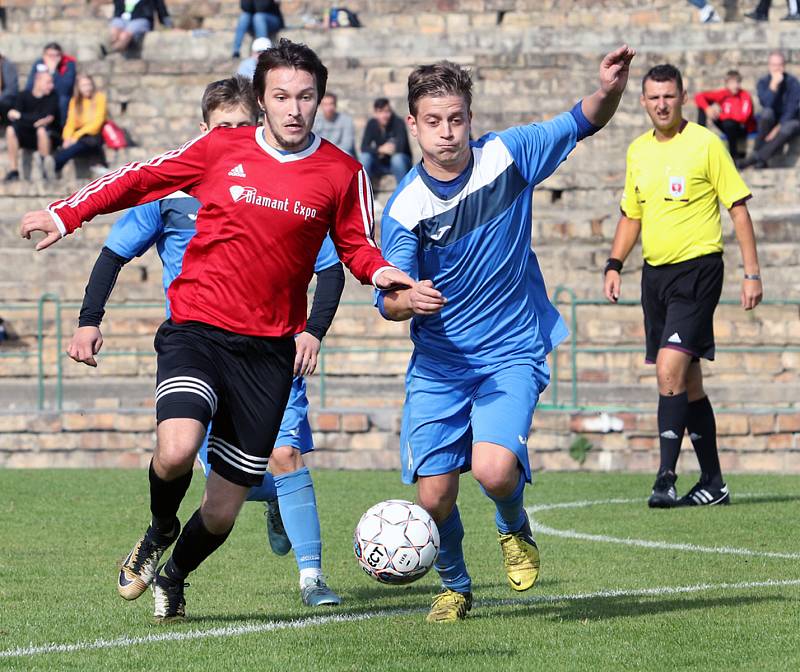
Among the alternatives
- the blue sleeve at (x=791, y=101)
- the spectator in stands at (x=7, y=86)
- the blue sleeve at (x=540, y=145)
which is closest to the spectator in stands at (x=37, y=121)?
the spectator in stands at (x=7, y=86)

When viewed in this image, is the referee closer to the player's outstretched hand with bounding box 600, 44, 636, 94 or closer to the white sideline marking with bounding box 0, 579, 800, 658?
the white sideline marking with bounding box 0, 579, 800, 658

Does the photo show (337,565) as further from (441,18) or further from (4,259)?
(441,18)

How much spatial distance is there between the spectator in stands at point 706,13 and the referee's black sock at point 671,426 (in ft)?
48.4

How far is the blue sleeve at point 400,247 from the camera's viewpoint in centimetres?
657

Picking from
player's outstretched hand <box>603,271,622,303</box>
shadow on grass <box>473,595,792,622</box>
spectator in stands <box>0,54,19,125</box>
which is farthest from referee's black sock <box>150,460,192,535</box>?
spectator in stands <box>0,54,19,125</box>

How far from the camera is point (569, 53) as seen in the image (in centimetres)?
2417

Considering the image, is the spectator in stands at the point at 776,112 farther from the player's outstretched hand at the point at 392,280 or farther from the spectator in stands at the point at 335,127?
the player's outstretched hand at the point at 392,280

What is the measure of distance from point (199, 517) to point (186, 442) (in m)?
0.52

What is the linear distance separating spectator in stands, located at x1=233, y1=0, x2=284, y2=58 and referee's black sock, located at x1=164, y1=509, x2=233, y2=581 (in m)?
18.9

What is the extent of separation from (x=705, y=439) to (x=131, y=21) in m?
17.0

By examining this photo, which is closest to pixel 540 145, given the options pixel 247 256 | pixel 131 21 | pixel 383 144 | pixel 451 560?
pixel 247 256

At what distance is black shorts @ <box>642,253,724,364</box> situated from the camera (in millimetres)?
10820

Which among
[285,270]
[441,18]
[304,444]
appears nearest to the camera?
[285,270]

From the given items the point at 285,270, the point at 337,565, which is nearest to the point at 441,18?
the point at 337,565
